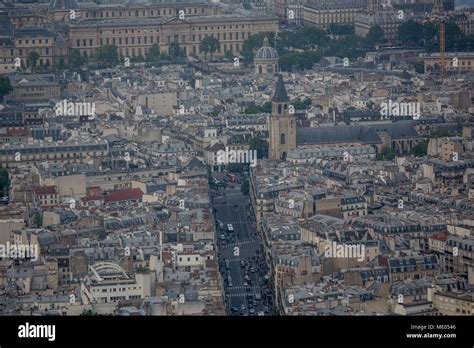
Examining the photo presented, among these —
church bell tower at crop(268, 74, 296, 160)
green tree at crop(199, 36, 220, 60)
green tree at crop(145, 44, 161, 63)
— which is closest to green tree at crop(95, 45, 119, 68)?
green tree at crop(145, 44, 161, 63)

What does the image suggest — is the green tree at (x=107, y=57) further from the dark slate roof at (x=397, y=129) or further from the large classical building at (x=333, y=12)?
the dark slate roof at (x=397, y=129)

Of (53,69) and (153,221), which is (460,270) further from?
(53,69)

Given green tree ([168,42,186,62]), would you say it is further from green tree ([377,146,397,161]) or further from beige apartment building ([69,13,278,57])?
green tree ([377,146,397,161])

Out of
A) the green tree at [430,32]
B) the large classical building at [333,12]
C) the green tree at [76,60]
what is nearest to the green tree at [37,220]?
the green tree at [76,60]

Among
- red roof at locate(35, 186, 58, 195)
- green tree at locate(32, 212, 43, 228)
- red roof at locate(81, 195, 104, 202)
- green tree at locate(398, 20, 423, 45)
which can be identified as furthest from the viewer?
green tree at locate(398, 20, 423, 45)

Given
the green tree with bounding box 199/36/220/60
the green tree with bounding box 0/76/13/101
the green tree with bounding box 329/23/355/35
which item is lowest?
the green tree with bounding box 0/76/13/101

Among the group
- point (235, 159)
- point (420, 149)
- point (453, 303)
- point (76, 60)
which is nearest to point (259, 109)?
point (235, 159)

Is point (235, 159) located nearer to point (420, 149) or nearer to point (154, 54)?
point (420, 149)
